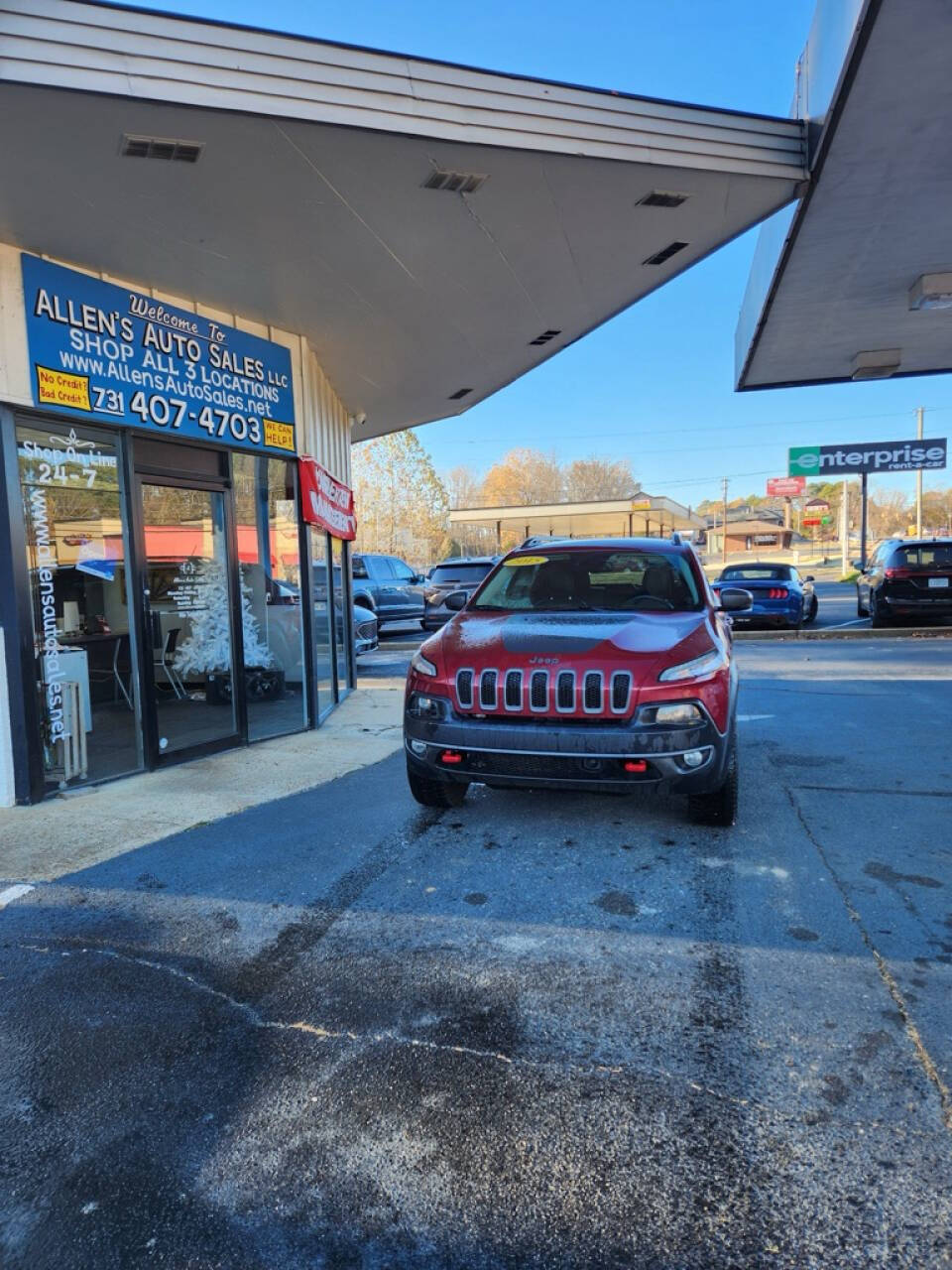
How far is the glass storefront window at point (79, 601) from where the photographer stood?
218 inches

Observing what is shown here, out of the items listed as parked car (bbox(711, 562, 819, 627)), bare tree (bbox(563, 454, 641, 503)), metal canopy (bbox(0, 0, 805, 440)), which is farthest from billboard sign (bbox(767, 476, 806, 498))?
metal canopy (bbox(0, 0, 805, 440))

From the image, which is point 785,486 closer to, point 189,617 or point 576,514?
point 576,514

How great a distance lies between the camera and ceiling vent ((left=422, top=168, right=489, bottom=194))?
4.76 m

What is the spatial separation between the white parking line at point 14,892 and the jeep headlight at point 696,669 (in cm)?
341

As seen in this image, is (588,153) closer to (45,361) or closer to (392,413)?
(45,361)

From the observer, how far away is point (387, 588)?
1723 centimetres

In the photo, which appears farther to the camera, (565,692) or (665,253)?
(665,253)

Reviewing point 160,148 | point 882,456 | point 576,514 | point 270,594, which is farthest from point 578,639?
point 882,456

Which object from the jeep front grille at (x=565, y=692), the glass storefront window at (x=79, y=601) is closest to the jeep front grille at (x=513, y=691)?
the jeep front grille at (x=565, y=692)

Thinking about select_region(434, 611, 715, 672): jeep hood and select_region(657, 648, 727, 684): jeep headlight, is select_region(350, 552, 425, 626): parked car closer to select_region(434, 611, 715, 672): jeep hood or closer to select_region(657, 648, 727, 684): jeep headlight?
select_region(434, 611, 715, 672): jeep hood

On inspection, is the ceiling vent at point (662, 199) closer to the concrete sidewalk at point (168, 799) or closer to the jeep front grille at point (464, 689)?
the jeep front grille at point (464, 689)

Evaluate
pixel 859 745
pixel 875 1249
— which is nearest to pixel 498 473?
pixel 859 745

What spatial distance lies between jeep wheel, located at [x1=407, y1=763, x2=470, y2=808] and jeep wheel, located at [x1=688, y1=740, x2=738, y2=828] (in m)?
1.37

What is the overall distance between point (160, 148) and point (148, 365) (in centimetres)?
216
